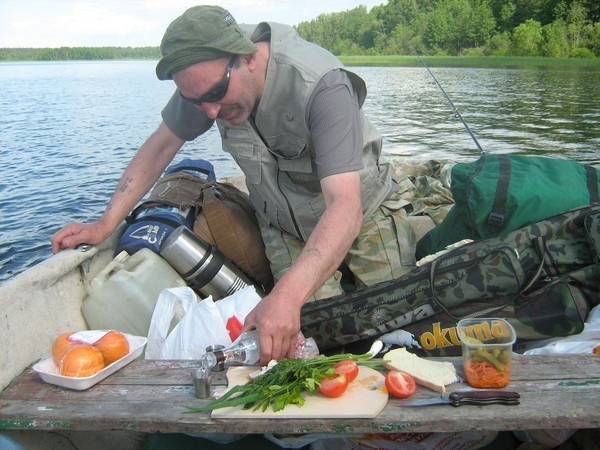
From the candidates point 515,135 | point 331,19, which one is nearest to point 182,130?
point 515,135

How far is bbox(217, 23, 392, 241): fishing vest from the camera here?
2908mm

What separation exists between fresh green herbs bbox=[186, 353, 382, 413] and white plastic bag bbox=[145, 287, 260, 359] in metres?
0.64

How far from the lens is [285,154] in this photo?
3.19 metres

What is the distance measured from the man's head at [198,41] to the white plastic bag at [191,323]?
104 centimetres

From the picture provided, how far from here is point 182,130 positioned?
3453 mm

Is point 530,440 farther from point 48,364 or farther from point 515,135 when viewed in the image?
point 515,135

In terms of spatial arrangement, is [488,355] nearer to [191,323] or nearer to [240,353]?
[240,353]

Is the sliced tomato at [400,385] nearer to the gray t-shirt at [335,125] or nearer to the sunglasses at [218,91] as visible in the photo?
the gray t-shirt at [335,125]

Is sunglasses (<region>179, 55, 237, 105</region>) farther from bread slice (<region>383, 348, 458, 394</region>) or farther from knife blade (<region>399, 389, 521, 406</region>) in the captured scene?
knife blade (<region>399, 389, 521, 406</region>)

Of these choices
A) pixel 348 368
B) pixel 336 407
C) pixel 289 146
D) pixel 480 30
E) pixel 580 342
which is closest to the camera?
pixel 336 407

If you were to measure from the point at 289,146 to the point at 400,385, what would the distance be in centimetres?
159

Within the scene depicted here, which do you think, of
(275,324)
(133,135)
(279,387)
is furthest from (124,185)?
(133,135)

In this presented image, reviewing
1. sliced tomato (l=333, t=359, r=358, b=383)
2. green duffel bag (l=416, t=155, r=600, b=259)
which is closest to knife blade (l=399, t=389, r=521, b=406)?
sliced tomato (l=333, t=359, r=358, b=383)

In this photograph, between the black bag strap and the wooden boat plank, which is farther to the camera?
the black bag strap
